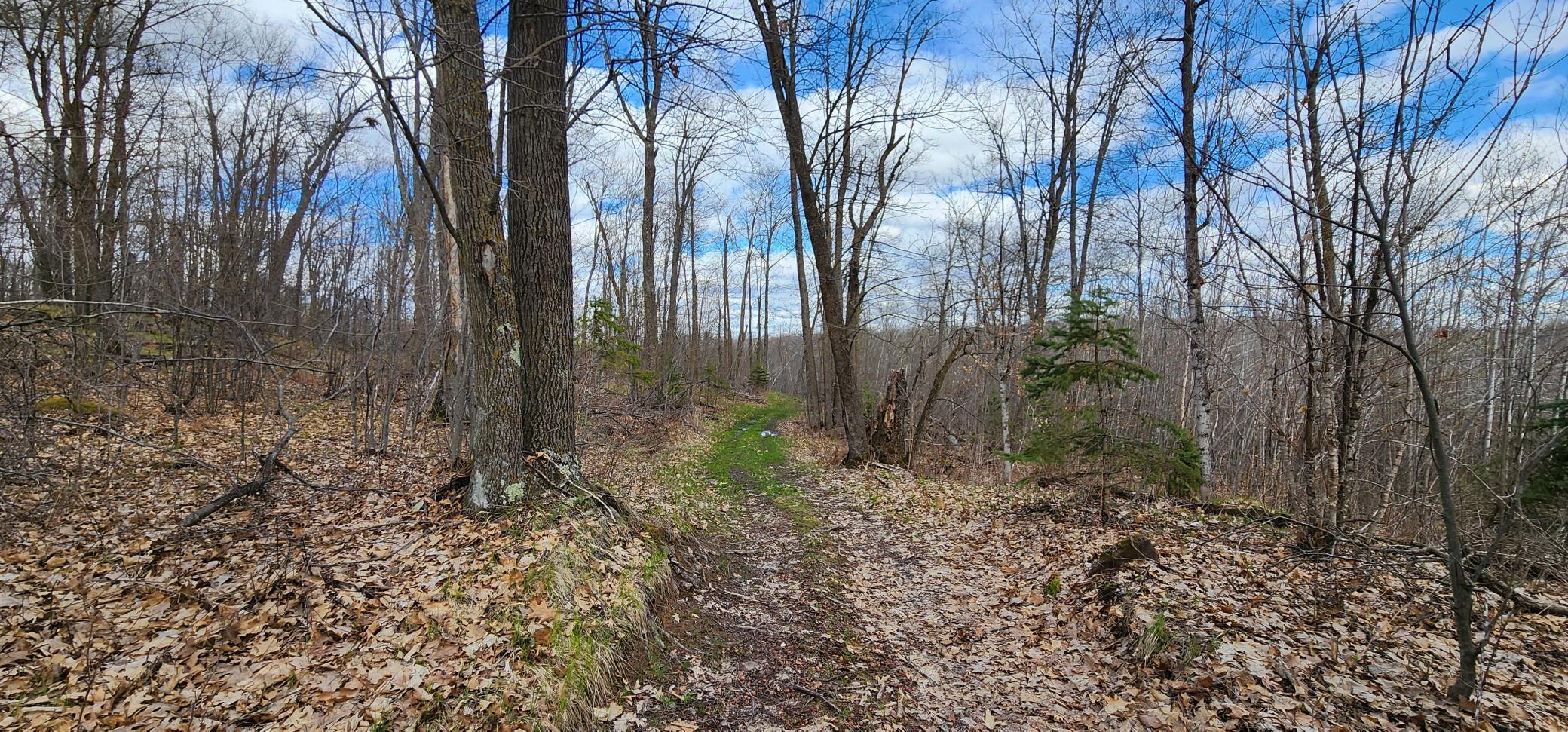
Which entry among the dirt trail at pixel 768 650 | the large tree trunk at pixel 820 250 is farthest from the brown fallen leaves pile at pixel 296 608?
the large tree trunk at pixel 820 250

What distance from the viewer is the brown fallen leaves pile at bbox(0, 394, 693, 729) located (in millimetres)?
2738

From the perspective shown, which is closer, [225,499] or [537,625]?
[537,625]

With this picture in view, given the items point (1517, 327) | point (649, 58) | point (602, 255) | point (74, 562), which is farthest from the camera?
point (602, 255)

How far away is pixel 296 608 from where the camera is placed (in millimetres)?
3447

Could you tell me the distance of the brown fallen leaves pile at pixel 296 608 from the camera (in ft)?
8.98

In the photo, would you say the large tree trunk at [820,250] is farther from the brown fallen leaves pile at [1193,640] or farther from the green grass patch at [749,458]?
the brown fallen leaves pile at [1193,640]

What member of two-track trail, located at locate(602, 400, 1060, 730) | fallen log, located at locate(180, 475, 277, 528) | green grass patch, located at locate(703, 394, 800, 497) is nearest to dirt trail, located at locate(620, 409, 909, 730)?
two-track trail, located at locate(602, 400, 1060, 730)

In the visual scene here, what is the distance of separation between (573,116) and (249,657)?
4361 millimetres

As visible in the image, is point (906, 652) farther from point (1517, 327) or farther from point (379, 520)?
point (1517, 327)

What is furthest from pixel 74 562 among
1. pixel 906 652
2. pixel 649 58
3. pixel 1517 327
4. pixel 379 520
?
pixel 1517 327

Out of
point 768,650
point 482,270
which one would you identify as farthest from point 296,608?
point 768,650

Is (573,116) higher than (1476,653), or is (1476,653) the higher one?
(573,116)

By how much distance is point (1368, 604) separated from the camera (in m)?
3.81

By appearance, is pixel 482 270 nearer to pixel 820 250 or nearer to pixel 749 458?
pixel 820 250
